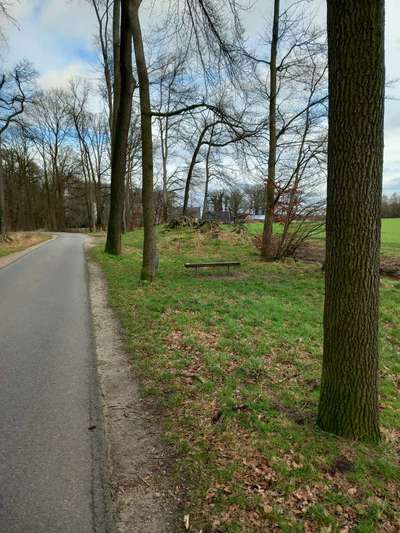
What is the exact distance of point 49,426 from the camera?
3.18m

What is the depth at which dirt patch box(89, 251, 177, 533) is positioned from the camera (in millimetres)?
2268

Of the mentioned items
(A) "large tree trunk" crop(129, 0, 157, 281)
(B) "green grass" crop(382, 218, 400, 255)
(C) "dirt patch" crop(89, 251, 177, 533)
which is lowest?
(C) "dirt patch" crop(89, 251, 177, 533)

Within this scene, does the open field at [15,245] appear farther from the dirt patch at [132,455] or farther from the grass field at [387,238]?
the dirt patch at [132,455]

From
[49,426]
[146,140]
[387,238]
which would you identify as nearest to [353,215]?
[49,426]

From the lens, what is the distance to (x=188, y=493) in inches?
96.7

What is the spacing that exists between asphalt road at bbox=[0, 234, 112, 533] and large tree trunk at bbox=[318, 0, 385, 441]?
2010mm

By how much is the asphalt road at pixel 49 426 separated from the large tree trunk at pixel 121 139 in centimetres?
835

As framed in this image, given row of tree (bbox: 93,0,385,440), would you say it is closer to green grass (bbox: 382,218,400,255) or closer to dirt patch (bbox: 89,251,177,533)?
dirt patch (bbox: 89,251,177,533)

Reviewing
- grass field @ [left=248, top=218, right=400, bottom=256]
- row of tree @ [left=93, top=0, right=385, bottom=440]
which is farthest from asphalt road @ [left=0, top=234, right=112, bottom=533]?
grass field @ [left=248, top=218, right=400, bottom=256]

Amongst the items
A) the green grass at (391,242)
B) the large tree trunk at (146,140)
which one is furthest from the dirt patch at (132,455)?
the green grass at (391,242)

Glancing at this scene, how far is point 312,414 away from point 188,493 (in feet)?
4.88

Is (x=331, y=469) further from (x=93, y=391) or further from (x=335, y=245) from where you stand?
(x=93, y=391)

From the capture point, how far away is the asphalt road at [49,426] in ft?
7.44

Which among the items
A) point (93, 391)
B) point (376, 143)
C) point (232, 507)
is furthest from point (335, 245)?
point (93, 391)
